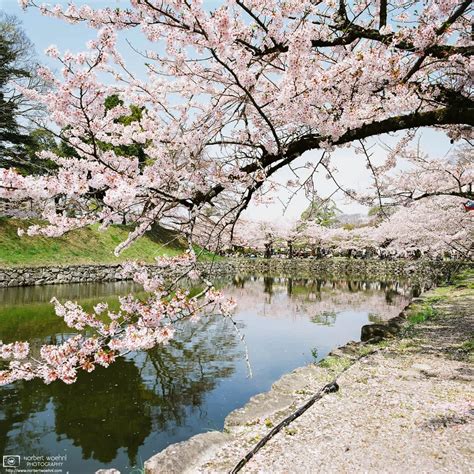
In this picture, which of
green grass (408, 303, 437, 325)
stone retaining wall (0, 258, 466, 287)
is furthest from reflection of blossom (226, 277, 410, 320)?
stone retaining wall (0, 258, 466, 287)

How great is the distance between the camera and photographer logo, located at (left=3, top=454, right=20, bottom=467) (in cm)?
396

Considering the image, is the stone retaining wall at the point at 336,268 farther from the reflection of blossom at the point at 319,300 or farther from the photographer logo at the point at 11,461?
the photographer logo at the point at 11,461

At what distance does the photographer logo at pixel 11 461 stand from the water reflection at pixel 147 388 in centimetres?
13

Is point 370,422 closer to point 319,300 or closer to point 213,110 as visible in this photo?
point 213,110

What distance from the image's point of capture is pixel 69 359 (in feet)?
9.89

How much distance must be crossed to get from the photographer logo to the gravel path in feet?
7.39

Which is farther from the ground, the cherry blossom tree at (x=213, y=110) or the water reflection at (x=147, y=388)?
the cherry blossom tree at (x=213, y=110)

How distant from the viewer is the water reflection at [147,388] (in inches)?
176

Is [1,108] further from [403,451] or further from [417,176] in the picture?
[403,451]

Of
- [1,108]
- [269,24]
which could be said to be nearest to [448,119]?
[269,24]

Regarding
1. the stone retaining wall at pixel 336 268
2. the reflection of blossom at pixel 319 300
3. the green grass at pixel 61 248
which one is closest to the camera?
the reflection of blossom at pixel 319 300

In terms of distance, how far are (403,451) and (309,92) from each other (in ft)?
9.80

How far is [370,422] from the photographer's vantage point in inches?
141

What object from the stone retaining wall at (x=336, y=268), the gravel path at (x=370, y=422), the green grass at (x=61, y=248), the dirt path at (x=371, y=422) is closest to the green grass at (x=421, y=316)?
the dirt path at (x=371, y=422)
